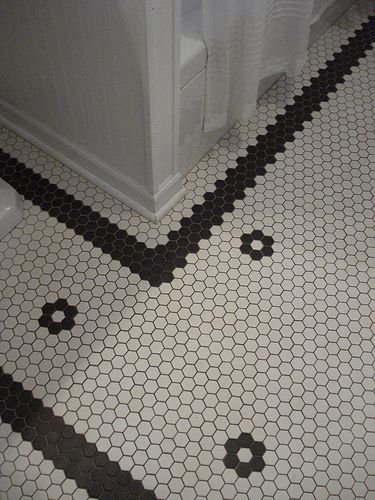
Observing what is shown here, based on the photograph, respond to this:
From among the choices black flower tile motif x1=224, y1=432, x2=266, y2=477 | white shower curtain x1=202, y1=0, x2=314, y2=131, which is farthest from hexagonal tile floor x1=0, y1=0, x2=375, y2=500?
white shower curtain x1=202, y1=0, x2=314, y2=131

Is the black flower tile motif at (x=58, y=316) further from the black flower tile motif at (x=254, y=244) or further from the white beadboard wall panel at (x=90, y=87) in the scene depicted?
the black flower tile motif at (x=254, y=244)

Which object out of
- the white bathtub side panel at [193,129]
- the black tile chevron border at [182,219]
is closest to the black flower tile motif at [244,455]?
the black tile chevron border at [182,219]

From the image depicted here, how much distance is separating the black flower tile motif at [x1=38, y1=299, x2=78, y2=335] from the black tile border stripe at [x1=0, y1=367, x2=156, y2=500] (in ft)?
0.53

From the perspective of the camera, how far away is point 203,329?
1.38 metres

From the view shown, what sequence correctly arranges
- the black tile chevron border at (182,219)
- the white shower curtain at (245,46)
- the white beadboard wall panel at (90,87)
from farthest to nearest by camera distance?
the black tile chevron border at (182,219) < the white shower curtain at (245,46) < the white beadboard wall panel at (90,87)

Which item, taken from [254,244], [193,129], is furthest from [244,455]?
[193,129]

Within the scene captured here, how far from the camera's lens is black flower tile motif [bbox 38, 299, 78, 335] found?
4.53ft

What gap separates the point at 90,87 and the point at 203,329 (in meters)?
0.69

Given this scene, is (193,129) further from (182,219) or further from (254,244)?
(254,244)

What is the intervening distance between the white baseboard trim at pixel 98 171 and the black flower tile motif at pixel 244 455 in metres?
0.67

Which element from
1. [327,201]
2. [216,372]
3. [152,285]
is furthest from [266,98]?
[216,372]

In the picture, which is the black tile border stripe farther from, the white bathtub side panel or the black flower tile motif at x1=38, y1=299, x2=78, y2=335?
the white bathtub side panel

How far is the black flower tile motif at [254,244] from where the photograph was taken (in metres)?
1.51

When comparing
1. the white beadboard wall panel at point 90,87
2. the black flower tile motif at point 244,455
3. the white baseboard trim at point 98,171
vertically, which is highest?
the white beadboard wall panel at point 90,87
